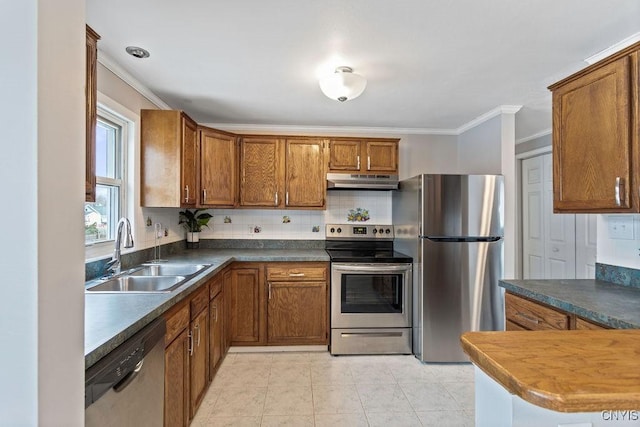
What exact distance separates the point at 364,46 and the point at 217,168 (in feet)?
6.01

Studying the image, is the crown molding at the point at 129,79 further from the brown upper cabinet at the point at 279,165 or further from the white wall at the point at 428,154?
the white wall at the point at 428,154

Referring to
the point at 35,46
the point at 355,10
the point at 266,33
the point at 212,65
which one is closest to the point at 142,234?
the point at 212,65

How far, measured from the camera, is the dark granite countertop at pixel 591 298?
131 centimetres

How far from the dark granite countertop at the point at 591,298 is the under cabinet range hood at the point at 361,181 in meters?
1.62

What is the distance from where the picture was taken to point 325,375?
2.65m

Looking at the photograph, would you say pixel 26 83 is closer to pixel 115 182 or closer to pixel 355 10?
pixel 355 10

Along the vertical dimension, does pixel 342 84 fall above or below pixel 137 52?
below

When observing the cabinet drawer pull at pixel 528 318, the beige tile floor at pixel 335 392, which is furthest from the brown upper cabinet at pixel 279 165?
the cabinet drawer pull at pixel 528 318

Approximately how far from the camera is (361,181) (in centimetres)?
335

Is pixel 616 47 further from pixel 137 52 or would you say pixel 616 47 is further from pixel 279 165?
pixel 137 52

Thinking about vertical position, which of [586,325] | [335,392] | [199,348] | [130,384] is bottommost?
[335,392]

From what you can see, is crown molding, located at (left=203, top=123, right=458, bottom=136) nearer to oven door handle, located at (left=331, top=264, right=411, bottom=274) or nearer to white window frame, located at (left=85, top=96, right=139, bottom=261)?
white window frame, located at (left=85, top=96, right=139, bottom=261)

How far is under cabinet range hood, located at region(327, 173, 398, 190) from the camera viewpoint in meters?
3.35

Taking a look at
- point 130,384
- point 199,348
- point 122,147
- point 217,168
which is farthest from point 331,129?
point 130,384
